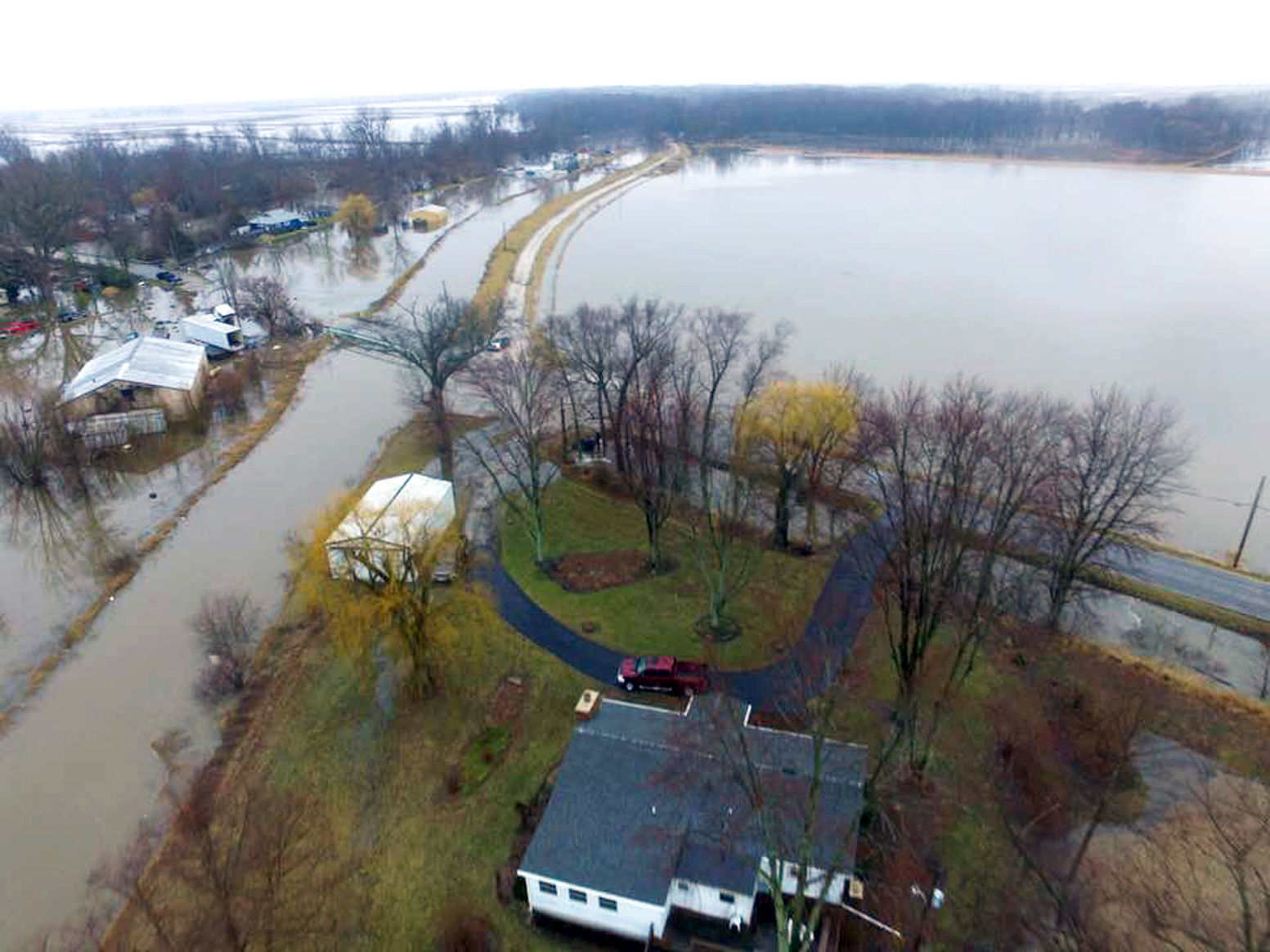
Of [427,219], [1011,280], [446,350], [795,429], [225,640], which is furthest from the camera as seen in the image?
[427,219]

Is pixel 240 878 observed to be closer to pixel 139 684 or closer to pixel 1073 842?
pixel 139 684

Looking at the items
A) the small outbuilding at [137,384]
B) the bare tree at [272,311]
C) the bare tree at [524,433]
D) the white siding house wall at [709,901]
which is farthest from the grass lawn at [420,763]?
the bare tree at [272,311]

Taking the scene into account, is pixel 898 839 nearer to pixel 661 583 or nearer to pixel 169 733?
pixel 661 583

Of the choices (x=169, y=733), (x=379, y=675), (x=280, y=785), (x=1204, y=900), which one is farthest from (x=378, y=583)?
(x=1204, y=900)

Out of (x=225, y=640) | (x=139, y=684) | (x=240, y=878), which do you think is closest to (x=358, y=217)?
(x=225, y=640)

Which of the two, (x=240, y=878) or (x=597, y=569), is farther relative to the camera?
(x=597, y=569)
